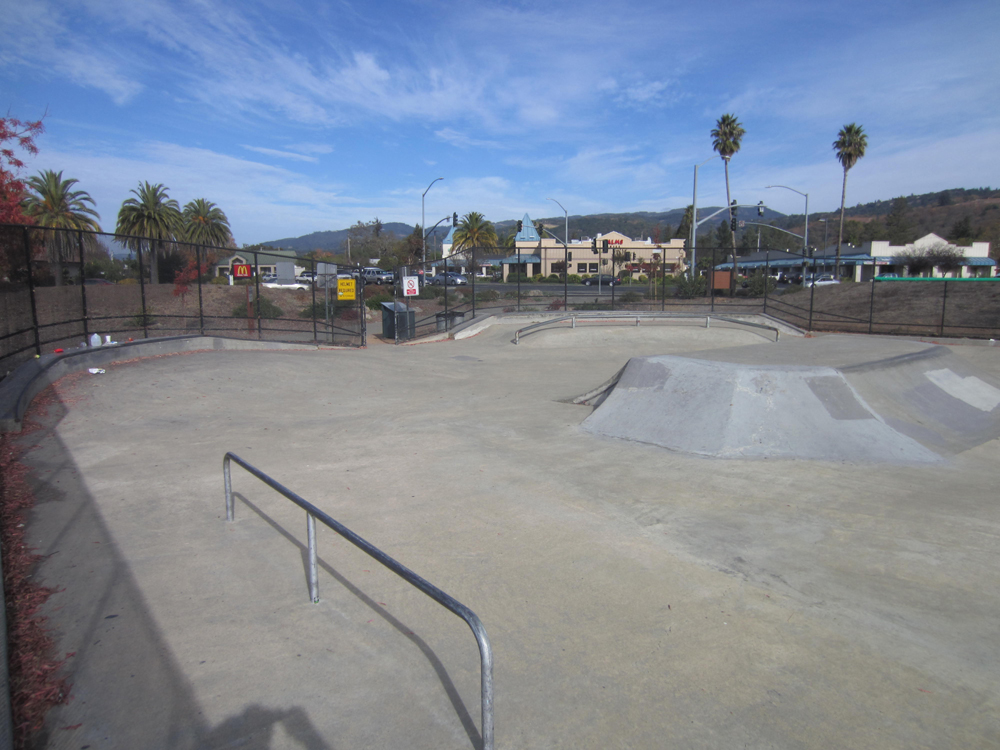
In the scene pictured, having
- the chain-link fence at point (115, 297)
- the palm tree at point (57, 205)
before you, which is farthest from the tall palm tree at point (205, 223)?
the chain-link fence at point (115, 297)

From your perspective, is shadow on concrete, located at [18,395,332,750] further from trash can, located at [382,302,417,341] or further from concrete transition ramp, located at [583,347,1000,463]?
trash can, located at [382,302,417,341]

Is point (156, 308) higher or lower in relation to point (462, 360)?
higher

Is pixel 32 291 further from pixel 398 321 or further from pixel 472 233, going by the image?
pixel 472 233

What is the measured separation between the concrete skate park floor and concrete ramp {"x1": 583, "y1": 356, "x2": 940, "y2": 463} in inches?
15.8

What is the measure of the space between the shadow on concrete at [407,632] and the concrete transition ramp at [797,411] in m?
5.18

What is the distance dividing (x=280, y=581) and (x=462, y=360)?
13.2 m

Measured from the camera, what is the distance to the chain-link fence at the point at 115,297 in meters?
11.0

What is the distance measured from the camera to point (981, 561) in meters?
5.13

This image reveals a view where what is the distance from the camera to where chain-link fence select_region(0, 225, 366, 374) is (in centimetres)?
1095

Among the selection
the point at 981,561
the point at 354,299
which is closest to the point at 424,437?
the point at 981,561

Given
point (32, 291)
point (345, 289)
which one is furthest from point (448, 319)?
point (32, 291)

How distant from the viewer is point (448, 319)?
26.2 m

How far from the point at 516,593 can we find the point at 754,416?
17.8 ft

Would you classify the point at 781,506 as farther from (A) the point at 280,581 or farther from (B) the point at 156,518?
(B) the point at 156,518
